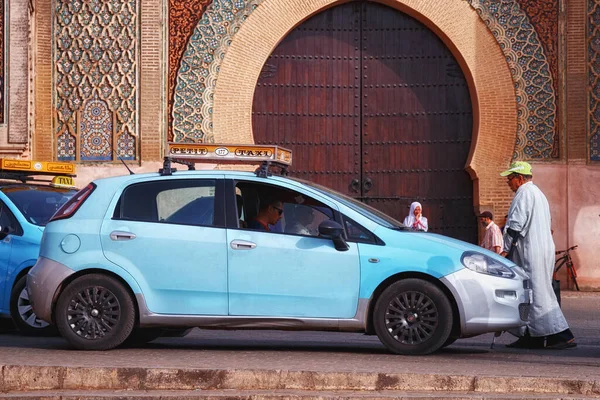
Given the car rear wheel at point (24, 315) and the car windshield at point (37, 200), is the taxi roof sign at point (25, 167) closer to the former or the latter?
the car windshield at point (37, 200)

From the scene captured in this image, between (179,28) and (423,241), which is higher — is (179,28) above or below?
above

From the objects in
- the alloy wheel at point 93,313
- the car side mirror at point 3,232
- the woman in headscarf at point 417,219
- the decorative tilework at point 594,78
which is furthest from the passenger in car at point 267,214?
the decorative tilework at point 594,78

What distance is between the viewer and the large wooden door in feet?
70.2

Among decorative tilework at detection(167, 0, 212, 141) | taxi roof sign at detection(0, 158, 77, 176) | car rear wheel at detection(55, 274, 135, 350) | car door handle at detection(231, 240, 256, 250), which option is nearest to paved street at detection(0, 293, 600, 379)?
car rear wheel at detection(55, 274, 135, 350)

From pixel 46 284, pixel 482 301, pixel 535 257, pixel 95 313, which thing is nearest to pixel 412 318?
pixel 482 301

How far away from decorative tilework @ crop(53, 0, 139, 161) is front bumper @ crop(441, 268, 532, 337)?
1157 centimetres

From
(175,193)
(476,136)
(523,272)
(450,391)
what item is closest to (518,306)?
(523,272)

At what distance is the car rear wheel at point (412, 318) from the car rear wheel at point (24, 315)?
423cm

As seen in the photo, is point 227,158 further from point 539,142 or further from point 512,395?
point 539,142

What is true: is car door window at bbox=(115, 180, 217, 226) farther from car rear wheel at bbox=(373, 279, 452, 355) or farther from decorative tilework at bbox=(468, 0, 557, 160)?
decorative tilework at bbox=(468, 0, 557, 160)

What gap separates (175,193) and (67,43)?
1108 cm

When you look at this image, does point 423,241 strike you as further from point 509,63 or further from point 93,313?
point 509,63

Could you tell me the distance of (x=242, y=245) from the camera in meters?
10.5

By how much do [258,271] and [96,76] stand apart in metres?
11.5
